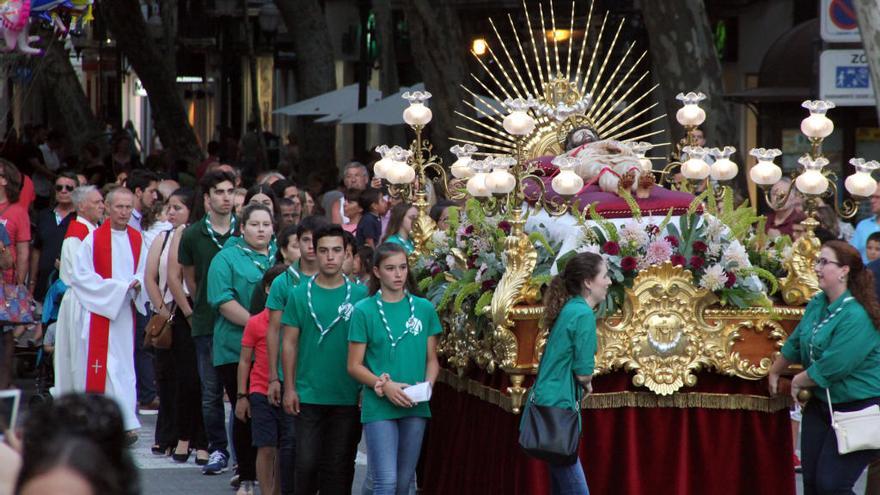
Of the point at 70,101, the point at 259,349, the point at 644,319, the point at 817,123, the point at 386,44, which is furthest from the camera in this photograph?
the point at 70,101

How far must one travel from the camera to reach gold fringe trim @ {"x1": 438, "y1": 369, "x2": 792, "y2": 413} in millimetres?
8836

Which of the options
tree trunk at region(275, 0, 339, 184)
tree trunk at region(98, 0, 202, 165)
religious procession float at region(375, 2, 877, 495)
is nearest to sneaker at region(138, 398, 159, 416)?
religious procession float at region(375, 2, 877, 495)

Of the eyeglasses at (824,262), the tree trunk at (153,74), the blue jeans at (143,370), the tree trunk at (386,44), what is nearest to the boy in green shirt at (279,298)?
the eyeglasses at (824,262)

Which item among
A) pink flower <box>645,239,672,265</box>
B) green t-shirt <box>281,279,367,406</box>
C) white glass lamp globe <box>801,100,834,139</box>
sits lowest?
green t-shirt <box>281,279,367,406</box>

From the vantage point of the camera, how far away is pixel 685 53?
16219 mm

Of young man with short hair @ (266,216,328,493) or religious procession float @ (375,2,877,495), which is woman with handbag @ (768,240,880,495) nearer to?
religious procession float @ (375,2,877,495)

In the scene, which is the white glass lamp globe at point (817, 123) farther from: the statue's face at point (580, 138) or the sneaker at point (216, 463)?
the sneaker at point (216, 463)

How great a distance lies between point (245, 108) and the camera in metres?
46.8

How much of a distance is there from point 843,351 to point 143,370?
7543 millimetres

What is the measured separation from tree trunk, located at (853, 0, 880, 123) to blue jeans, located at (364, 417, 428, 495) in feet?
16.1

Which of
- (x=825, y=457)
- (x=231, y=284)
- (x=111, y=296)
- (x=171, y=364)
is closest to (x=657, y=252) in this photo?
(x=825, y=457)

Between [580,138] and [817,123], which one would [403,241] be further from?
[817,123]

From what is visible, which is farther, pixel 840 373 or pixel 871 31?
pixel 871 31

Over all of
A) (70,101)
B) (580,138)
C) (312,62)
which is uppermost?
(312,62)
